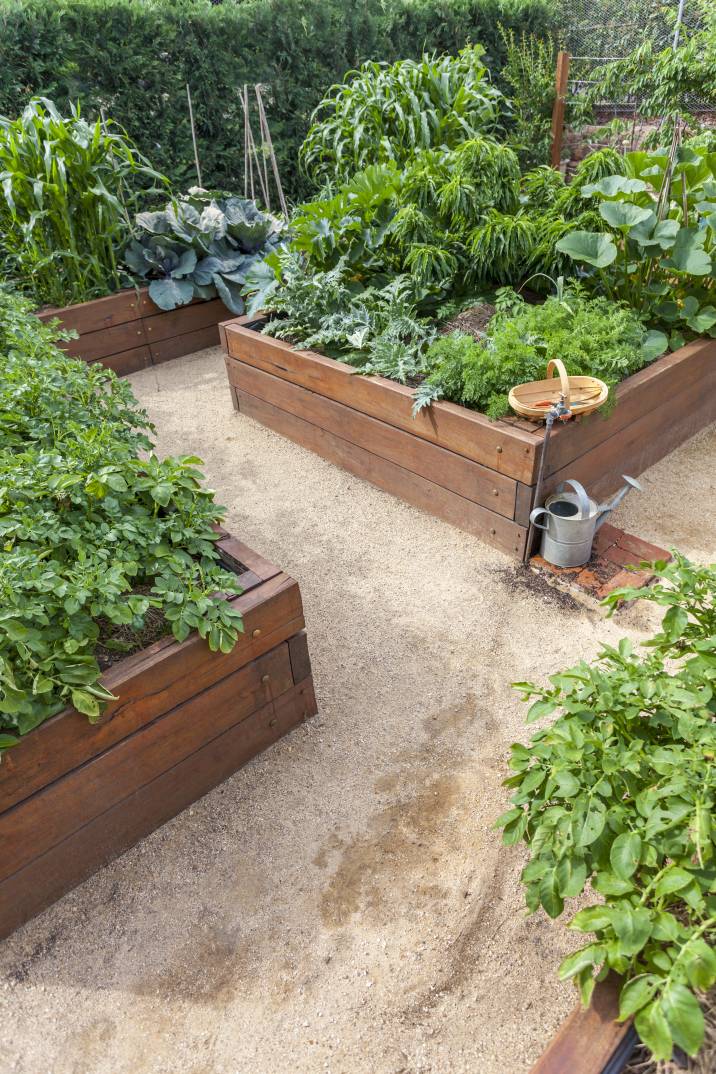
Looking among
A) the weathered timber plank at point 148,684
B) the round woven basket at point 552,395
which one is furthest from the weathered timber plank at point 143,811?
the round woven basket at point 552,395

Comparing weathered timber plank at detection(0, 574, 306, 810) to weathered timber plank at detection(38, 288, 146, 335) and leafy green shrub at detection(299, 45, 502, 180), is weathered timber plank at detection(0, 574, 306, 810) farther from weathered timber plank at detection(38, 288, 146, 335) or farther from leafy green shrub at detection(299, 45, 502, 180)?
weathered timber plank at detection(38, 288, 146, 335)

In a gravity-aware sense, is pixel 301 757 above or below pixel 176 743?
below

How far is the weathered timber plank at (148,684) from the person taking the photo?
1.52 metres

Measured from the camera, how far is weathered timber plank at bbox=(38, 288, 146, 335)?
14.1 ft

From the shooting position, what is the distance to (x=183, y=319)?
4859 millimetres

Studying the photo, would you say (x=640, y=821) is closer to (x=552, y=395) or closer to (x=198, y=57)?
(x=552, y=395)

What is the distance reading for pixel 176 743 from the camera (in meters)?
1.80

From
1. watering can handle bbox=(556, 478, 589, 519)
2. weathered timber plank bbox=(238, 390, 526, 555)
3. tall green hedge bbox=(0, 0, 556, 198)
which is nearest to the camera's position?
watering can handle bbox=(556, 478, 589, 519)

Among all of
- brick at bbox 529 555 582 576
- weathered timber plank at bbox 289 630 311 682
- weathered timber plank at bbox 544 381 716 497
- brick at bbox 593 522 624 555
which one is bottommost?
brick at bbox 529 555 582 576

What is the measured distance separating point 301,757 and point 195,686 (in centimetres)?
47

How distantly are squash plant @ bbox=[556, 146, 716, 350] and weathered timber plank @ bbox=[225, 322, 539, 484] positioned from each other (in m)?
0.97

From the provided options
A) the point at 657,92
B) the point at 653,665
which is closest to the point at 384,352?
the point at 653,665

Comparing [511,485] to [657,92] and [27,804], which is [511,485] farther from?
[657,92]

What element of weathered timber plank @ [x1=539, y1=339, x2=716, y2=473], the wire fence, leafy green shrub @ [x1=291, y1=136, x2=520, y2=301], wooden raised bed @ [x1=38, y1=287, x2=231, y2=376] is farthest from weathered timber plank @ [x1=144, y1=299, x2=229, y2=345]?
the wire fence
